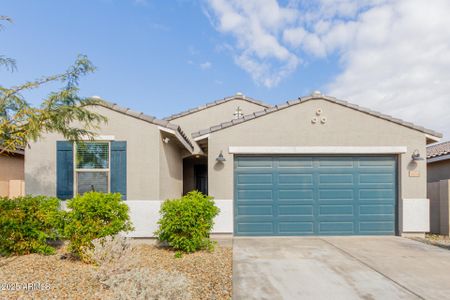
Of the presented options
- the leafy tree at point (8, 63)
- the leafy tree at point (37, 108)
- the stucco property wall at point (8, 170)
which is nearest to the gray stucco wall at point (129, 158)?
the leafy tree at point (37, 108)

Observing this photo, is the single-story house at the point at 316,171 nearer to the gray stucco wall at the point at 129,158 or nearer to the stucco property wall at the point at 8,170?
the gray stucco wall at the point at 129,158

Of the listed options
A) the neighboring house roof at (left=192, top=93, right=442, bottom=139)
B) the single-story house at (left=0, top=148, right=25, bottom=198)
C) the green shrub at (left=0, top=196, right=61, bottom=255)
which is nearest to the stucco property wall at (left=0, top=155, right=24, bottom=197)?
the single-story house at (left=0, top=148, right=25, bottom=198)

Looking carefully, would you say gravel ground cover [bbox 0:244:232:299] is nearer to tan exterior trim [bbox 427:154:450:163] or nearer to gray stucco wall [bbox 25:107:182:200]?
gray stucco wall [bbox 25:107:182:200]

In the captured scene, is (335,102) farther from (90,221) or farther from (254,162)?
(90,221)

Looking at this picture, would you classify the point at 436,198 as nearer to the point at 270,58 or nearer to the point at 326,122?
the point at 326,122

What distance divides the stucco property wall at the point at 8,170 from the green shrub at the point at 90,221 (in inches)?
226

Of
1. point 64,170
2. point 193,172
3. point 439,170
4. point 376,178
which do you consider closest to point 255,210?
point 376,178

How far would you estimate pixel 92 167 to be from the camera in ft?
27.2

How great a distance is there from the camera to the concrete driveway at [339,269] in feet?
15.6

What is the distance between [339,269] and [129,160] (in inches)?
233

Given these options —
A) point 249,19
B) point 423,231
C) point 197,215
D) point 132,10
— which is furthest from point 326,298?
point 132,10

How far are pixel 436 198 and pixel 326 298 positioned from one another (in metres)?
8.04

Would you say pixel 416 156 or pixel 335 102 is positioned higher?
pixel 335 102

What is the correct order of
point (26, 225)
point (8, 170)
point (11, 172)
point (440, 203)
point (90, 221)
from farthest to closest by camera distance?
1. point (11, 172)
2. point (8, 170)
3. point (440, 203)
4. point (26, 225)
5. point (90, 221)
